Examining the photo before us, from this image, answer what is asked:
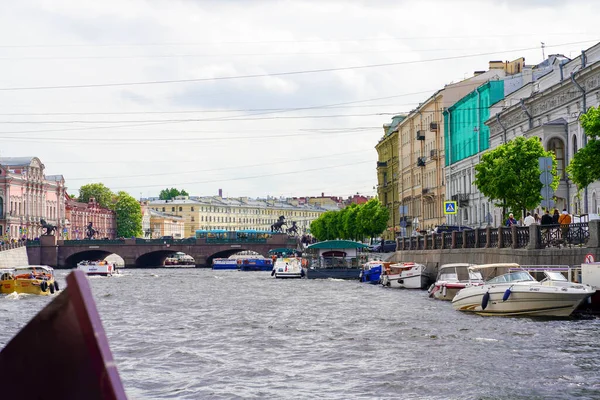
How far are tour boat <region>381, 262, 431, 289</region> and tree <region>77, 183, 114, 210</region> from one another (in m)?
139

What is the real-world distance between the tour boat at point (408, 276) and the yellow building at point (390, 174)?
2178 inches

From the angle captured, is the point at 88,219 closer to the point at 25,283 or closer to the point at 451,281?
the point at 25,283

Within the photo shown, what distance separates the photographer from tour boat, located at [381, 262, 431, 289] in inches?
2008

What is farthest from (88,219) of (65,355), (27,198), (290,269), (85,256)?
(65,355)

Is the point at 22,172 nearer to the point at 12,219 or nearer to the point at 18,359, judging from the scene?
the point at 12,219

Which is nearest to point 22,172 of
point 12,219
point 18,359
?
point 12,219

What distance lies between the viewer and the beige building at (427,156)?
85.2m

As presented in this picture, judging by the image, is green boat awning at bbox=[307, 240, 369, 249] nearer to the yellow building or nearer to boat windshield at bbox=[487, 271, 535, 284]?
the yellow building

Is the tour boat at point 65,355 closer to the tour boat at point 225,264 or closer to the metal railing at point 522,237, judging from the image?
the metal railing at point 522,237

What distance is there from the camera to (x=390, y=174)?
12062cm

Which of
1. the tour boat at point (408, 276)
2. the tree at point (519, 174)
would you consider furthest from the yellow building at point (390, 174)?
the tree at point (519, 174)

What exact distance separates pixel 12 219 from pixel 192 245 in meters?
27.0

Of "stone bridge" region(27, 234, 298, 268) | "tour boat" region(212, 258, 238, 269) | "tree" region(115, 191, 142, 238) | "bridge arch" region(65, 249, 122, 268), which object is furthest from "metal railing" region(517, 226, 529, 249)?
"tree" region(115, 191, 142, 238)

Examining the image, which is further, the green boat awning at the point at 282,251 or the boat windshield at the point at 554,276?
the green boat awning at the point at 282,251
